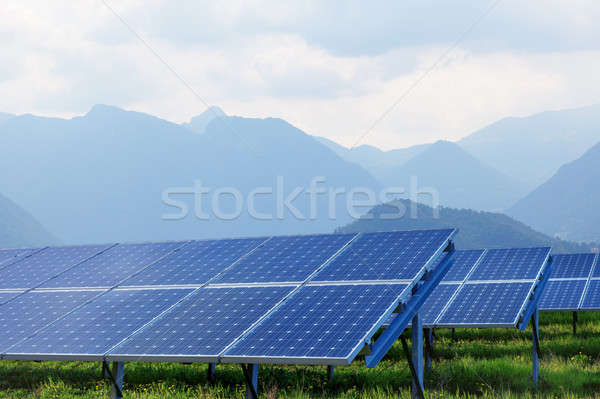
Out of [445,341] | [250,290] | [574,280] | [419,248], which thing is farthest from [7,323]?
[574,280]

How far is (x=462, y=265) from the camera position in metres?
27.1

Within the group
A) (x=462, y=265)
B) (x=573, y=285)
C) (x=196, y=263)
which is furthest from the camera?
(x=573, y=285)

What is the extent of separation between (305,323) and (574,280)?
23.0 m

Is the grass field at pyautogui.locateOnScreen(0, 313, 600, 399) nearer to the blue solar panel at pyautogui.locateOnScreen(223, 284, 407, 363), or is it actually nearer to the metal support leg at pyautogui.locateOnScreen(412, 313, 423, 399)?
the metal support leg at pyautogui.locateOnScreen(412, 313, 423, 399)

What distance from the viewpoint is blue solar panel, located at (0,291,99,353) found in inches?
531

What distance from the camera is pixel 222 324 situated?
38.9ft

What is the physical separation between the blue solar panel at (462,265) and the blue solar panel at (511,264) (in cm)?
35

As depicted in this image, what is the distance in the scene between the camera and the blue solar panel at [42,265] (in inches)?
674

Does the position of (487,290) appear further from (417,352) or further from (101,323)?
(101,323)

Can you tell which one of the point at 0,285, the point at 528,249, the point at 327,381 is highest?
the point at 0,285

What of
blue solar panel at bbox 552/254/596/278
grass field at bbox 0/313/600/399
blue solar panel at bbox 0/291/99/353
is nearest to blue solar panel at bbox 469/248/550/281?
grass field at bbox 0/313/600/399

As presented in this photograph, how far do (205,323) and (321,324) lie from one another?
7.15 feet

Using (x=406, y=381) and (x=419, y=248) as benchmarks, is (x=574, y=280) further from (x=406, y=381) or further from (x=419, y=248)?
(x=419, y=248)

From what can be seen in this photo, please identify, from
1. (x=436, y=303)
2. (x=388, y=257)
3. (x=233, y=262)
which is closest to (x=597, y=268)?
(x=436, y=303)
